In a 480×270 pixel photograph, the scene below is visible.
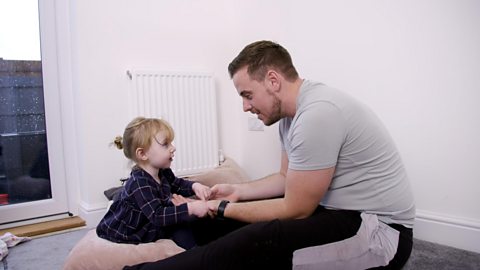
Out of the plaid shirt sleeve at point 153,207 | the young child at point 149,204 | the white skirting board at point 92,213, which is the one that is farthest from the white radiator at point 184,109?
the plaid shirt sleeve at point 153,207

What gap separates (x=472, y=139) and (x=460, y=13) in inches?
20.0

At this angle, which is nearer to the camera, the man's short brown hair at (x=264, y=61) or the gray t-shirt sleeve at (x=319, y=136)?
the gray t-shirt sleeve at (x=319, y=136)

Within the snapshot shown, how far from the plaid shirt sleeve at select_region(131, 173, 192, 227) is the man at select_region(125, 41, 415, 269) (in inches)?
4.5

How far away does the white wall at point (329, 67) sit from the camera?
146cm

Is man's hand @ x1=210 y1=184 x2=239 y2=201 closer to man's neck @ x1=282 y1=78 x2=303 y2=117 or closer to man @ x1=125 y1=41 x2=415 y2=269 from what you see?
man @ x1=125 y1=41 x2=415 y2=269

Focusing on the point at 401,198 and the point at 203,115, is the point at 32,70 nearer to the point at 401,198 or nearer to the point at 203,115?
the point at 203,115

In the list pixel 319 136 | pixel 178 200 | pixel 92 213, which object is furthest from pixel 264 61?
pixel 92 213

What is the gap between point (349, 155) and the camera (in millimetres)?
1120

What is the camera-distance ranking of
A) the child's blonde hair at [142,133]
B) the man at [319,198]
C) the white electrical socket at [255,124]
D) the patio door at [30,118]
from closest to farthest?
the man at [319,198]
the child's blonde hair at [142,133]
the patio door at [30,118]
the white electrical socket at [255,124]

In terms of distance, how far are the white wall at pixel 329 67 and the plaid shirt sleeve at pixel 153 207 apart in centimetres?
89

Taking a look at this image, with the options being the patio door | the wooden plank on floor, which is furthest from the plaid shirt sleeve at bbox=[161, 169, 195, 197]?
the patio door

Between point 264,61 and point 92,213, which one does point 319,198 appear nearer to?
point 264,61

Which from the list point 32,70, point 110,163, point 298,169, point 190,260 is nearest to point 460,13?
point 298,169

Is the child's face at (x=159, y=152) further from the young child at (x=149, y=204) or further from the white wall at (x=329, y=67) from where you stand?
the white wall at (x=329, y=67)
